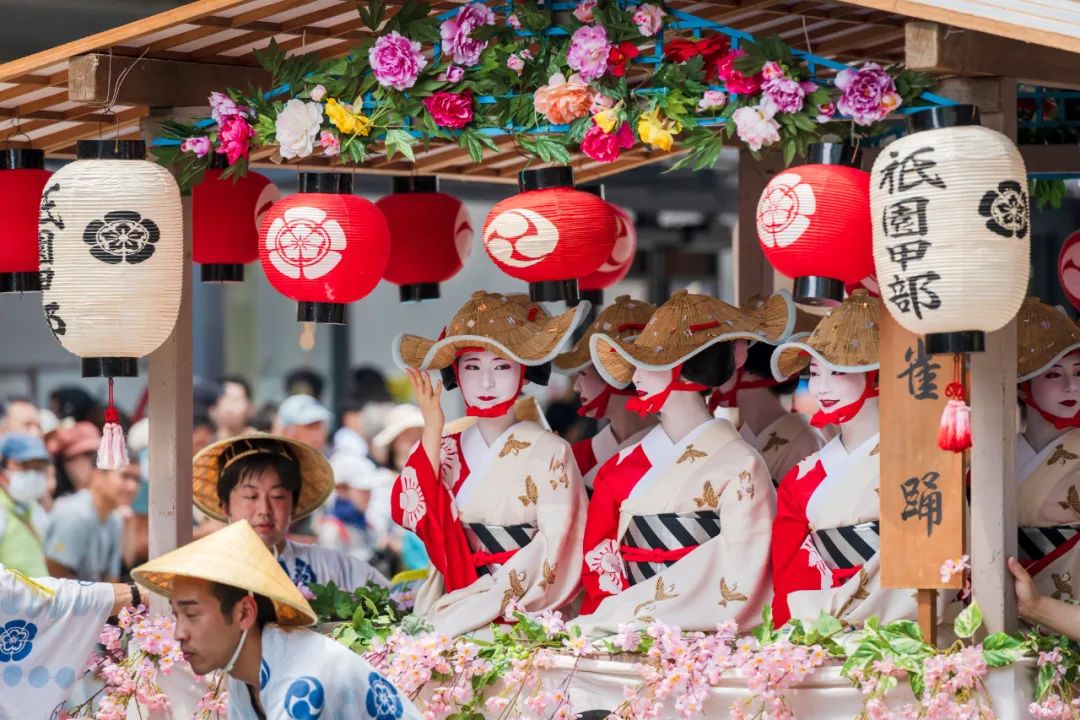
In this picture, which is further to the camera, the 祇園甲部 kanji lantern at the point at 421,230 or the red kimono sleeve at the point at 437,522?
the 祇園甲部 kanji lantern at the point at 421,230

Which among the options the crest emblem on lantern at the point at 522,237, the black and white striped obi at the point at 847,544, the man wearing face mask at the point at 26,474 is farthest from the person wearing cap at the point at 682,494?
the man wearing face mask at the point at 26,474

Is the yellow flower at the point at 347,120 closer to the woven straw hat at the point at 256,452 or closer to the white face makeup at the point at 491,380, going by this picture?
the white face makeup at the point at 491,380

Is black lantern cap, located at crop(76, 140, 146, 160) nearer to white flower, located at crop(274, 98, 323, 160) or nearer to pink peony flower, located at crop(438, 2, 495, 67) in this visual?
white flower, located at crop(274, 98, 323, 160)

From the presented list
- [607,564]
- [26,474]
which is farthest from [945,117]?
[26,474]

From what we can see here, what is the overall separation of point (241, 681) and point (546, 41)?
2.64 m

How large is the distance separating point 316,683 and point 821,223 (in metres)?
2.18

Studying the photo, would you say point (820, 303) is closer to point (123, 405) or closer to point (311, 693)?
point (311, 693)

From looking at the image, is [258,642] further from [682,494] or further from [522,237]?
[682,494]

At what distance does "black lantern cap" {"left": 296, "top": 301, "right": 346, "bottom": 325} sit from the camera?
6.88 metres

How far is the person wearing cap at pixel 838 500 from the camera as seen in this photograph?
21.5ft

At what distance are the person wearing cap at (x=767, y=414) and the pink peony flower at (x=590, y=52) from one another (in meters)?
1.61

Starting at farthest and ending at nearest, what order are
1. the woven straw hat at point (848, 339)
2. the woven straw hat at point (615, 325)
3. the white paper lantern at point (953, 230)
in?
the woven straw hat at point (615, 325) < the woven straw hat at point (848, 339) < the white paper lantern at point (953, 230)

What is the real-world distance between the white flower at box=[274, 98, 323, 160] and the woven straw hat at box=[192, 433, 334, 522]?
1.61 meters

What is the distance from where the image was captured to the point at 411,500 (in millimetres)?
7312
